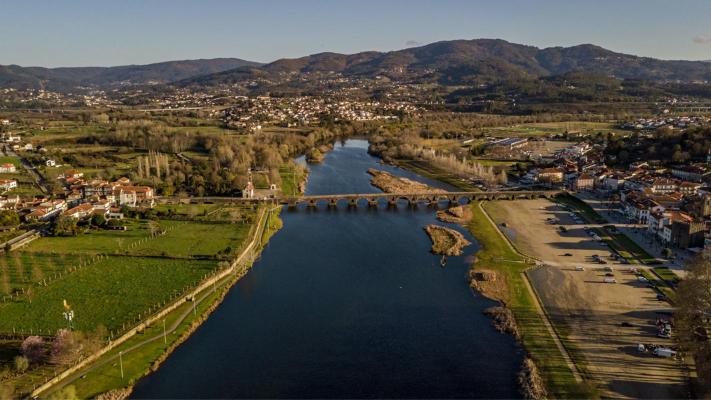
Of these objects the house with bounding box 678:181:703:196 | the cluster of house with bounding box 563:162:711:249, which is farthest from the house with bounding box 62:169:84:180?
the house with bounding box 678:181:703:196

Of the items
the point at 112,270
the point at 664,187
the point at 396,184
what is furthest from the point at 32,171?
the point at 664,187

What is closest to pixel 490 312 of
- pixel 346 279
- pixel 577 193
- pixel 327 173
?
pixel 346 279

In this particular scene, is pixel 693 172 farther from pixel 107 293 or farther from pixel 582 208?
pixel 107 293

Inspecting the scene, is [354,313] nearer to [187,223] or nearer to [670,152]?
[187,223]

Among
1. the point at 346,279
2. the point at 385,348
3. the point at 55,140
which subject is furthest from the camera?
the point at 55,140

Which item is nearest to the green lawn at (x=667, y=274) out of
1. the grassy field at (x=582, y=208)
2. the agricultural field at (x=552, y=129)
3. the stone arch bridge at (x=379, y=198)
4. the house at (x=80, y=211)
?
the grassy field at (x=582, y=208)

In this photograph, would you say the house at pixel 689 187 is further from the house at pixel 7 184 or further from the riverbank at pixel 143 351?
the house at pixel 7 184
